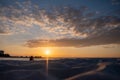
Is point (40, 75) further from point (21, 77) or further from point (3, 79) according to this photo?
point (3, 79)

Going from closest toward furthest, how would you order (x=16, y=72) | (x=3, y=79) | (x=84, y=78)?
(x=84, y=78) → (x=3, y=79) → (x=16, y=72)

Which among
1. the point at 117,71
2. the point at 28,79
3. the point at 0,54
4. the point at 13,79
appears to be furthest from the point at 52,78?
the point at 0,54

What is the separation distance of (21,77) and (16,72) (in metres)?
1.58

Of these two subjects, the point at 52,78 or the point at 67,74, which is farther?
the point at 67,74

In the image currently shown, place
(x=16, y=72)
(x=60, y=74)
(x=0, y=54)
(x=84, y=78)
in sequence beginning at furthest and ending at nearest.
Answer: (x=0, y=54) → (x=60, y=74) → (x=16, y=72) → (x=84, y=78)

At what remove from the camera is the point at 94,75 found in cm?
1400

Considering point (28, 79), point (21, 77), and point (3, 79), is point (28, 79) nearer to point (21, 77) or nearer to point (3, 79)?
point (21, 77)

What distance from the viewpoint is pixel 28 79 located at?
45.6ft

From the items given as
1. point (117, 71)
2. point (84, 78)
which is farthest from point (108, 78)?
point (117, 71)

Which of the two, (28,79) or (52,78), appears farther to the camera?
(52,78)

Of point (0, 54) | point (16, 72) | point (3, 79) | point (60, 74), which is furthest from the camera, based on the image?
point (0, 54)

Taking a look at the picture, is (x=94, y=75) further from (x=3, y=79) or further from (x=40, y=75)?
(x=3, y=79)

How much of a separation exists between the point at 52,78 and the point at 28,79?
2.19 metres

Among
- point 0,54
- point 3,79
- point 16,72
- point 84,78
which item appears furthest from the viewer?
point 0,54
